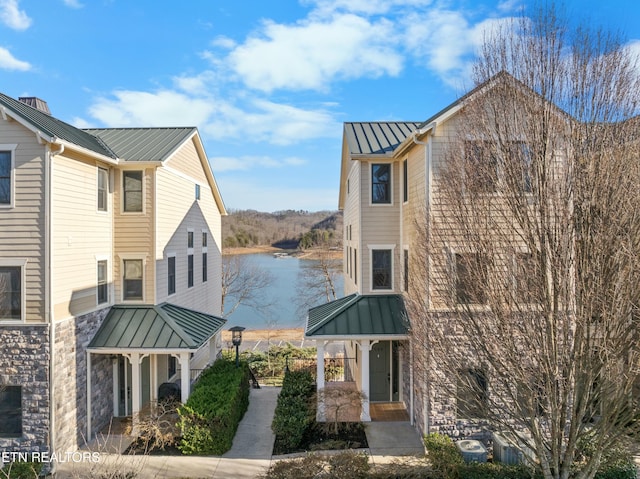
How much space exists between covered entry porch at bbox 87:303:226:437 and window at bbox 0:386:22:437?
1657 millimetres

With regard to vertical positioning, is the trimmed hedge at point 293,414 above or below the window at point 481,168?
below

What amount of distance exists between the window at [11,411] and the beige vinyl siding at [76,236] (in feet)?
6.42

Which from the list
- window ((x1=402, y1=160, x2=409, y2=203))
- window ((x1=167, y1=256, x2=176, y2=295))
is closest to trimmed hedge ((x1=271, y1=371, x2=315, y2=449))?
window ((x1=167, y1=256, x2=176, y2=295))

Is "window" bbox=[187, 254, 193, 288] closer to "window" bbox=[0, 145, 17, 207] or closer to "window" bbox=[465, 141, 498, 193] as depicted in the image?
"window" bbox=[0, 145, 17, 207]

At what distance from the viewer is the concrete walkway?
951 centimetres

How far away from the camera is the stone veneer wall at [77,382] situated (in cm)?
1009

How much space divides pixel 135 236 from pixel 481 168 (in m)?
10.2

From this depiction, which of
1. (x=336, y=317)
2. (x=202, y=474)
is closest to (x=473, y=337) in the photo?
(x=336, y=317)

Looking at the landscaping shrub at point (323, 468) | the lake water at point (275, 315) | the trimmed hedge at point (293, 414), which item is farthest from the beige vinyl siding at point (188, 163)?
the lake water at point (275, 315)

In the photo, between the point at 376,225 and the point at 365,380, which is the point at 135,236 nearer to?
the point at 376,225

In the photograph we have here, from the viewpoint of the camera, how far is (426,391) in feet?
31.8

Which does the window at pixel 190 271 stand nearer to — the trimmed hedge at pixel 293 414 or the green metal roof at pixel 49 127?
the green metal roof at pixel 49 127

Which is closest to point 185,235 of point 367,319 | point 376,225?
point 376,225

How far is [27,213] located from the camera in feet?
32.2
